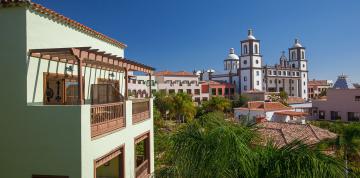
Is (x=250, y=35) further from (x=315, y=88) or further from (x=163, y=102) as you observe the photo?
(x=163, y=102)

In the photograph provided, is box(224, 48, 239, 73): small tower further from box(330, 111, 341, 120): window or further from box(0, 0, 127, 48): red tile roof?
box(0, 0, 127, 48): red tile roof

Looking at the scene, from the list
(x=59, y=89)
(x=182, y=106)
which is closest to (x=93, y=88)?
(x=59, y=89)

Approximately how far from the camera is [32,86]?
27.9ft

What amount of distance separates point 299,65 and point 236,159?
10036cm

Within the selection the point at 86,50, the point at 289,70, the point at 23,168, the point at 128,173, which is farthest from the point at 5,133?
the point at 289,70

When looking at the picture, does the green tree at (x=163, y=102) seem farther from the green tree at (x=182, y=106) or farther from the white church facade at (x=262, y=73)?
the white church facade at (x=262, y=73)

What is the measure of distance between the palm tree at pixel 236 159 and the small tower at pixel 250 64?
79184 millimetres

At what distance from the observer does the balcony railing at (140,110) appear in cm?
1141

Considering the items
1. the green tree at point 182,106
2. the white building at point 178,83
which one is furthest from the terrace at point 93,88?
the white building at point 178,83

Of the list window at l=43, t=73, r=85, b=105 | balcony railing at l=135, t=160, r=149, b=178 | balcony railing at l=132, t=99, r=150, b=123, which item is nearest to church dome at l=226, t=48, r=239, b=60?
balcony railing at l=132, t=99, r=150, b=123

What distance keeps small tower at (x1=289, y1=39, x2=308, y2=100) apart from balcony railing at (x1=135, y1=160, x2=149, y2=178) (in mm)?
89584

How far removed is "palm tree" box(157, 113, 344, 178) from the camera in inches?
241

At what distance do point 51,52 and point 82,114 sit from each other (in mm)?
2139

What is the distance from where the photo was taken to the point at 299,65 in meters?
99.2
